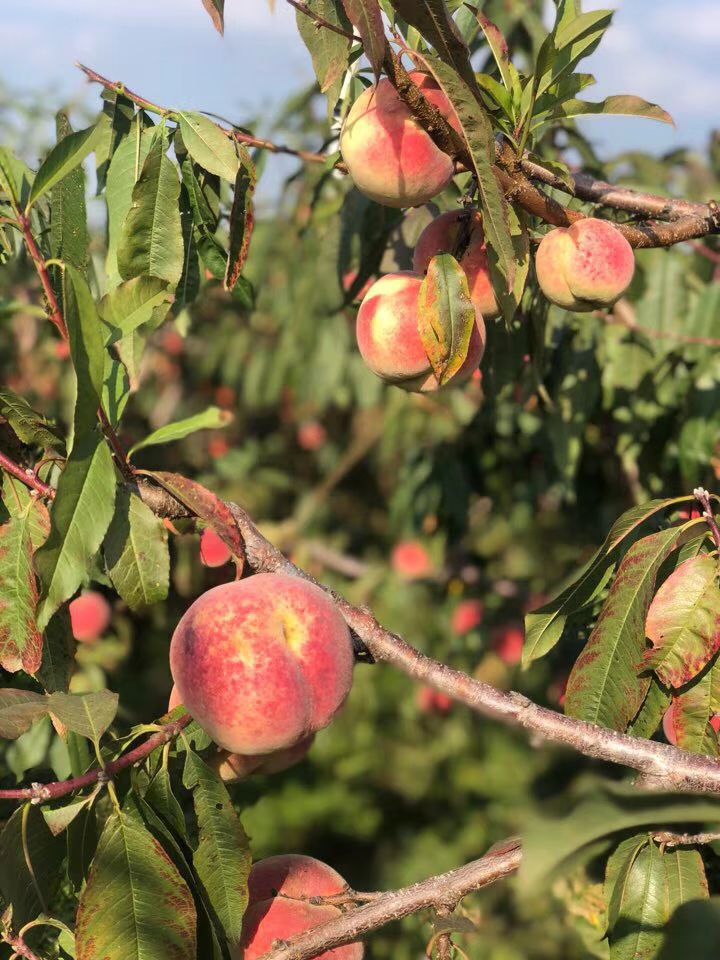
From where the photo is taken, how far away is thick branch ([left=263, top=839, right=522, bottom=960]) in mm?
792

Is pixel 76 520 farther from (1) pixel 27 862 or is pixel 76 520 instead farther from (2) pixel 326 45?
(2) pixel 326 45

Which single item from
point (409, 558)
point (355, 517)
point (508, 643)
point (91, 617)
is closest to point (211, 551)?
point (91, 617)

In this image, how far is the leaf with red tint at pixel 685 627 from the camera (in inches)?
35.6

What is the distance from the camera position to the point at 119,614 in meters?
2.55

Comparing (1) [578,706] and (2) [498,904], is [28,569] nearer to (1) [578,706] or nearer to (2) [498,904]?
(1) [578,706]

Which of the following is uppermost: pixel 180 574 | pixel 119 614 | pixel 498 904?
pixel 180 574

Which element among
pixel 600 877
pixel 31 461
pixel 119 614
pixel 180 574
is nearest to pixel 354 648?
pixel 31 461

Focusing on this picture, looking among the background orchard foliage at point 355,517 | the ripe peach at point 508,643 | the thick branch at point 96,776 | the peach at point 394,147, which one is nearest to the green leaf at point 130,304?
the background orchard foliage at point 355,517

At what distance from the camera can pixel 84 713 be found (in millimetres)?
792

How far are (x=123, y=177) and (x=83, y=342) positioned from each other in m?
0.40

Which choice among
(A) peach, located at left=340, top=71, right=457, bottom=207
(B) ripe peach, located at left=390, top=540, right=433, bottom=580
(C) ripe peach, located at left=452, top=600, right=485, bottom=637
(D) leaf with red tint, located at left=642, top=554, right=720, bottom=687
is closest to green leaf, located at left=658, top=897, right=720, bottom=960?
(D) leaf with red tint, located at left=642, top=554, right=720, bottom=687

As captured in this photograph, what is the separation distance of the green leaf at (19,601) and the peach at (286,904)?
315 millimetres

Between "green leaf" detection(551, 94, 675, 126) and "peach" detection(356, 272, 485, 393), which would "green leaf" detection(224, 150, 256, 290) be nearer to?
"peach" detection(356, 272, 485, 393)

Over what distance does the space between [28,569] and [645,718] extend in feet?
1.86
